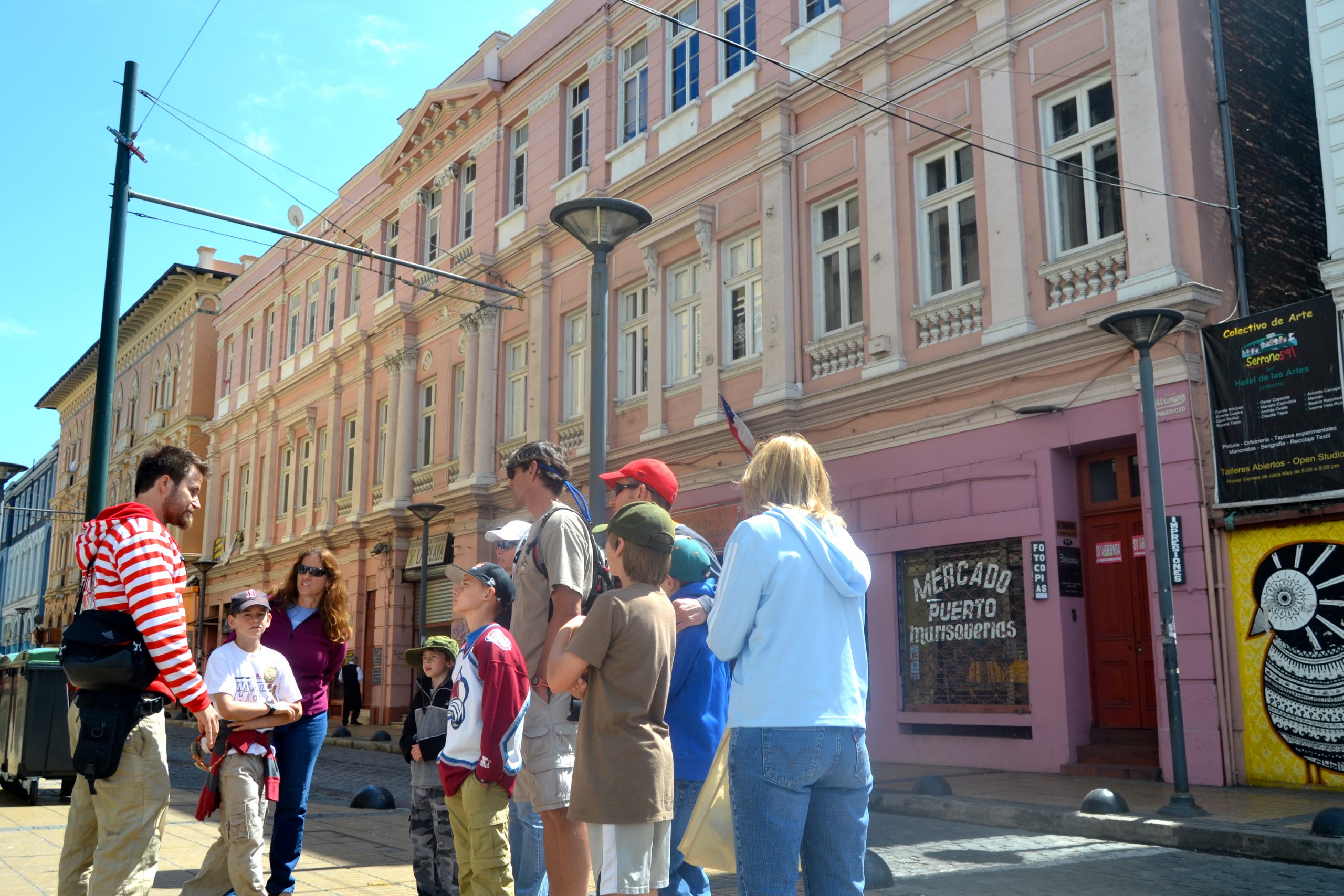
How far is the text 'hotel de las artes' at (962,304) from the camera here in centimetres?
1208

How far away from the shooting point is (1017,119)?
13867 mm

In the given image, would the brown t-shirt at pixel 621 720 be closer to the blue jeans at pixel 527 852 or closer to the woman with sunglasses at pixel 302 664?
the blue jeans at pixel 527 852

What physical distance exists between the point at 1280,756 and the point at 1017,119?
7.49 meters

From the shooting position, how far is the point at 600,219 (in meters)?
8.46

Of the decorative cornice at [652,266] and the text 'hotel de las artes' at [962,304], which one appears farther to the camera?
the decorative cornice at [652,266]

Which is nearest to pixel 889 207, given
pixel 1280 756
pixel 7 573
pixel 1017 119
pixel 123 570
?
pixel 1017 119

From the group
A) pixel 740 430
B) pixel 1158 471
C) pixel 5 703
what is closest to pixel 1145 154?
pixel 1158 471

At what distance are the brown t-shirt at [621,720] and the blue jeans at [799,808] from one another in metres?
0.50

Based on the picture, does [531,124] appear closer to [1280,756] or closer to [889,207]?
[889,207]

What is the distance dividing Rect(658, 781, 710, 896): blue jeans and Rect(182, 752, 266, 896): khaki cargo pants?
75.8 inches

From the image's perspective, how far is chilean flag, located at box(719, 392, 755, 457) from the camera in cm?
1585

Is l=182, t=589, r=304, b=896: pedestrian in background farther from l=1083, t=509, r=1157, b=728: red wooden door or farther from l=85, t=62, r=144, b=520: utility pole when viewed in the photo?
l=1083, t=509, r=1157, b=728: red wooden door

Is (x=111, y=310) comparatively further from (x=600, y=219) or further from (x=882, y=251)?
(x=882, y=251)

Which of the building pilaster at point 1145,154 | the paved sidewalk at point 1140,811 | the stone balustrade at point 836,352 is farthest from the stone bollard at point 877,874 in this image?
the stone balustrade at point 836,352
